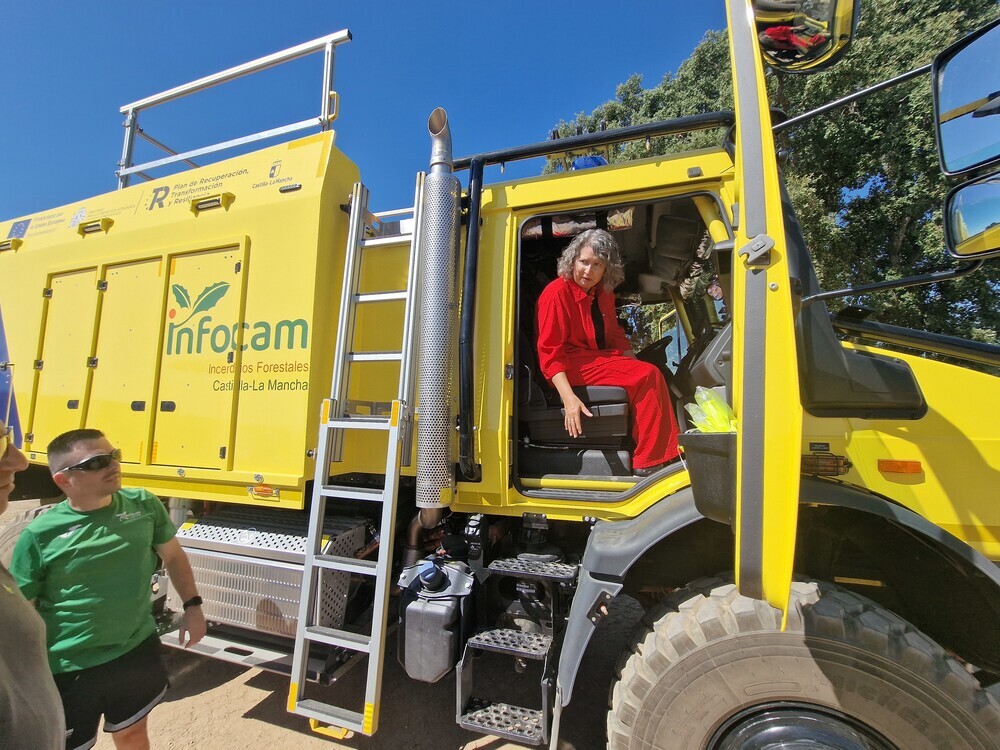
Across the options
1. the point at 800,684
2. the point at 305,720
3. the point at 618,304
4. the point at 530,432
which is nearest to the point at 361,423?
the point at 530,432

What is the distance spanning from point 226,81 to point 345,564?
10.7 ft

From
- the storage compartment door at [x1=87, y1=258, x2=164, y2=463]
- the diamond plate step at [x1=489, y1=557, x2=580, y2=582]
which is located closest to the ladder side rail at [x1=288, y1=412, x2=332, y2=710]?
the diamond plate step at [x1=489, y1=557, x2=580, y2=582]

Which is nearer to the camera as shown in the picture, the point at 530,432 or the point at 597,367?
the point at 597,367

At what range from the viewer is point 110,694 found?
1.97 meters

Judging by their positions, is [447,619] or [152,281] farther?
[152,281]

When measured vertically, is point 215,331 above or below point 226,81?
below

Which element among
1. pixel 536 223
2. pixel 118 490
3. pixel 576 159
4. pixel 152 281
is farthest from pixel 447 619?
pixel 152 281

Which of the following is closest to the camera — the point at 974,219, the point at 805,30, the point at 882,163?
the point at 974,219

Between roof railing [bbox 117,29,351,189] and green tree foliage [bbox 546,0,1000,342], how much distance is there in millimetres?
5137

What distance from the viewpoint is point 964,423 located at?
1.82 m

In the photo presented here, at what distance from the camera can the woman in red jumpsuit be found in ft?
7.61

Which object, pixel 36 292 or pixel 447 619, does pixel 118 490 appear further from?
pixel 36 292

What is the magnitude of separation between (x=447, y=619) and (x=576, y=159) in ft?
7.93

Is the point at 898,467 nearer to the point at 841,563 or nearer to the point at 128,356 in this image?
the point at 841,563
